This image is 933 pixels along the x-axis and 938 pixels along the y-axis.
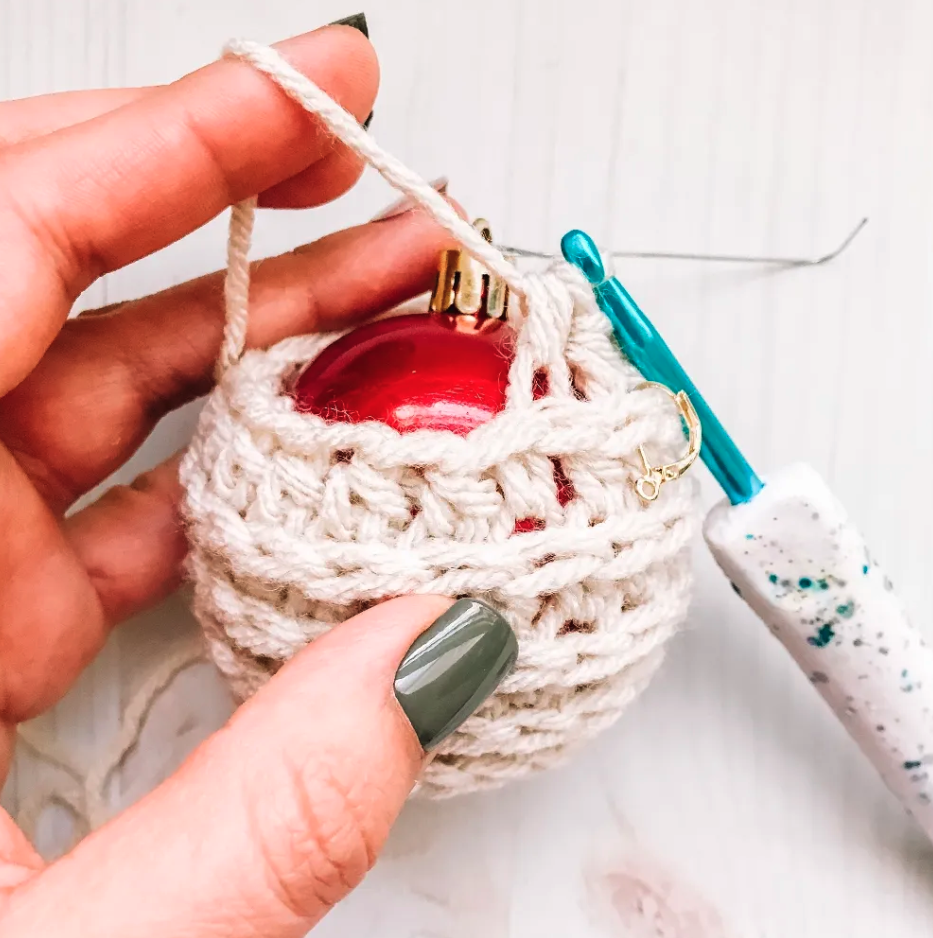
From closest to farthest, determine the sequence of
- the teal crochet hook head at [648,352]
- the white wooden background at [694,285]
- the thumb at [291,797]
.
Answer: the thumb at [291,797] < the teal crochet hook head at [648,352] < the white wooden background at [694,285]

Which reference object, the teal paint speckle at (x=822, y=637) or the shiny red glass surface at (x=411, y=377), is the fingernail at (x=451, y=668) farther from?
the teal paint speckle at (x=822, y=637)

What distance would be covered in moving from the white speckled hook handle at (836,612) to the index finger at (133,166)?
0.31 m

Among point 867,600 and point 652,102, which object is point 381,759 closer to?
point 867,600

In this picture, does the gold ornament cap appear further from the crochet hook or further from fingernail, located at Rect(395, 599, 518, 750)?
fingernail, located at Rect(395, 599, 518, 750)

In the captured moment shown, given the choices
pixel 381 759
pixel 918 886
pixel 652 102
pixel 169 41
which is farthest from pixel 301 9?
pixel 918 886

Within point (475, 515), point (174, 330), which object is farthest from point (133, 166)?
point (475, 515)

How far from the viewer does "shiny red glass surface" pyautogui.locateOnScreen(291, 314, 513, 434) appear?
1.34 ft

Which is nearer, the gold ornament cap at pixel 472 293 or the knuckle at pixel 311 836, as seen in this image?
the knuckle at pixel 311 836

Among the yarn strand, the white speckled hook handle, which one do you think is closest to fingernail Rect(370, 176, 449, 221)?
the yarn strand

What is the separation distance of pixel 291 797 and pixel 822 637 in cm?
31

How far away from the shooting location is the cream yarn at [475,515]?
1.28 ft

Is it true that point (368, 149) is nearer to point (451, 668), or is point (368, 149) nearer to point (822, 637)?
point (451, 668)

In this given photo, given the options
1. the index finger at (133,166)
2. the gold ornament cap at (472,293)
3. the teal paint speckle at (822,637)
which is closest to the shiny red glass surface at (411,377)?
the gold ornament cap at (472,293)

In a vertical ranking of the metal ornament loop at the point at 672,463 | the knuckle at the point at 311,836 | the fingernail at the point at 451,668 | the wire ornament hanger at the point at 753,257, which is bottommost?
the knuckle at the point at 311,836
